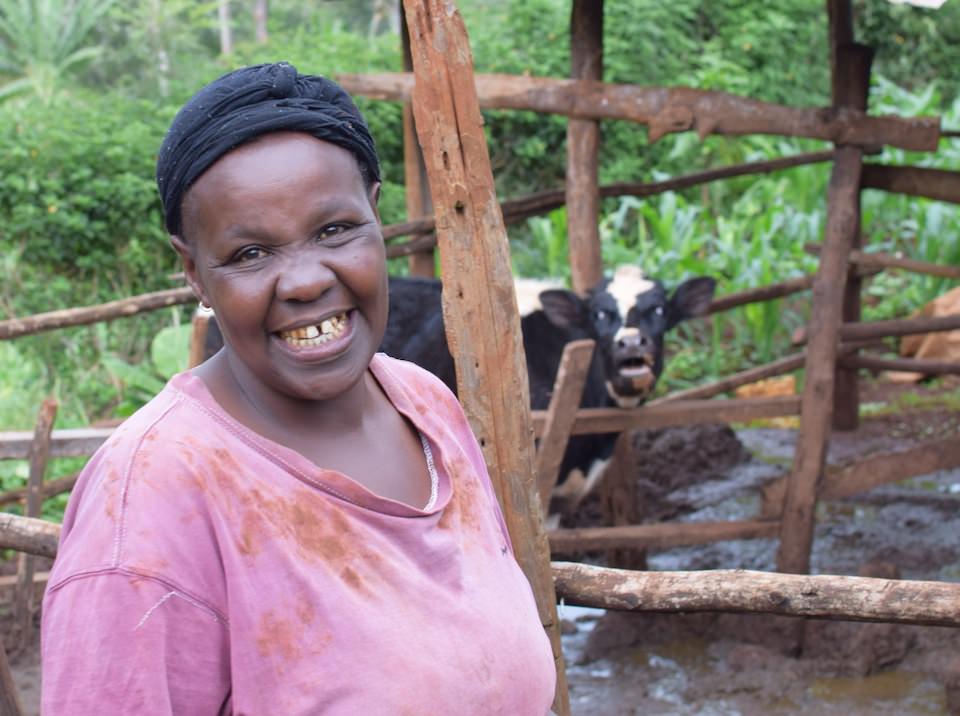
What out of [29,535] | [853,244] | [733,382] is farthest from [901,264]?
[29,535]

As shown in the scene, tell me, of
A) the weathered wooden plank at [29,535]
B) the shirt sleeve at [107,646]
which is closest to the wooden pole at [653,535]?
the weathered wooden plank at [29,535]

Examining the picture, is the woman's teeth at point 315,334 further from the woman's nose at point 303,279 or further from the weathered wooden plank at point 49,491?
the weathered wooden plank at point 49,491

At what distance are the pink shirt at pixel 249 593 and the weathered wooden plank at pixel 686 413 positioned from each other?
3.18 m

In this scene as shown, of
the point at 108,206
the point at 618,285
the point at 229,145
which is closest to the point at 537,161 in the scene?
the point at 108,206

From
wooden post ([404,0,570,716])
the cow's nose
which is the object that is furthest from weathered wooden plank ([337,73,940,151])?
wooden post ([404,0,570,716])

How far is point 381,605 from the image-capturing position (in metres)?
1.46

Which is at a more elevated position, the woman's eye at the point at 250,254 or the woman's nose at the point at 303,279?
the woman's eye at the point at 250,254

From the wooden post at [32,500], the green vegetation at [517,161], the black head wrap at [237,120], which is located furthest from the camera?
the green vegetation at [517,161]

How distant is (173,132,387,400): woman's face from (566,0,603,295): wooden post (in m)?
3.52

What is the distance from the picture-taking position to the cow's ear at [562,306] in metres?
5.45

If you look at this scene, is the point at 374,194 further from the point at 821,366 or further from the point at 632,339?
the point at 632,339

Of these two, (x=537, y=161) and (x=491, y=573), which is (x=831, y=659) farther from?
(x=537, y=161)

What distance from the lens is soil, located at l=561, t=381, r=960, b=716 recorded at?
4367 millimetres

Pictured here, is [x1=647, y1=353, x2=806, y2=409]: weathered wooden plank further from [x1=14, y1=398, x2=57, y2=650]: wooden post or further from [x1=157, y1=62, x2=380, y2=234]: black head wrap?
[x1=157, y1=62, x2=380, y2=234]: black head wrap
